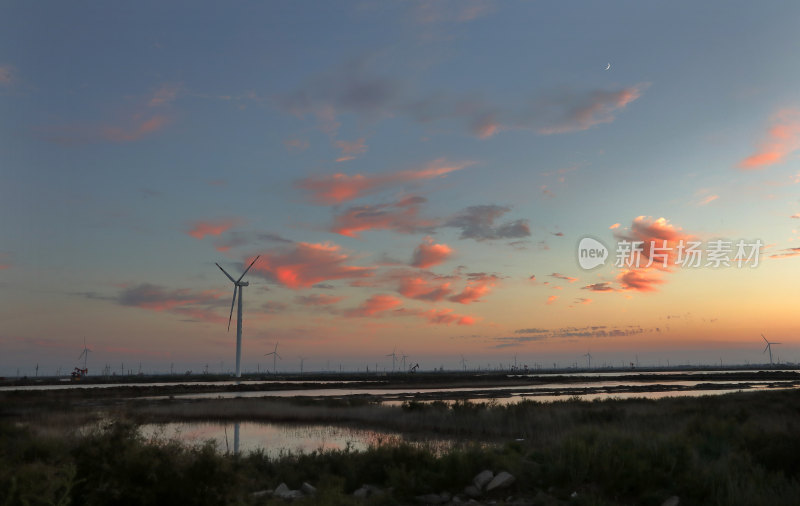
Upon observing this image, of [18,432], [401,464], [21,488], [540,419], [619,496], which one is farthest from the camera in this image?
[540,419]

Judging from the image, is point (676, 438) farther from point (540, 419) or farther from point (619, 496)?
point (540, 419)

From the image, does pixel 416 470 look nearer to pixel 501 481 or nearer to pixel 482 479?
pixel 482 479

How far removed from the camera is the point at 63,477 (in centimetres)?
927

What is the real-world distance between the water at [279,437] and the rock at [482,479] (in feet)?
29.6

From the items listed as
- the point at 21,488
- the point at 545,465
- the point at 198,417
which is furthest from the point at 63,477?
the point at 198,417

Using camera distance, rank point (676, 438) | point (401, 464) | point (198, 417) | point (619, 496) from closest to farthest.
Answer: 1. point (619, 496)
2. point (401, 464)
3. point (676, 438)
4. point (198, 417)

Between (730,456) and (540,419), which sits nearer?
(730,456)

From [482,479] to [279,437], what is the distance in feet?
65.5

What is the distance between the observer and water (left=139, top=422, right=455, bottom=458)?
88.7 ft

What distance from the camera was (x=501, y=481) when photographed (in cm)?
1514

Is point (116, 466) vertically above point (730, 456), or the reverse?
point (116, 466)

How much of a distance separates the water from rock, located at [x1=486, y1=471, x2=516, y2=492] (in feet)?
31.0

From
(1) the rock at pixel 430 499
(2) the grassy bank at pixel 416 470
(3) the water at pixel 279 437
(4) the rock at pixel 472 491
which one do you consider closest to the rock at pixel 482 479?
(4) the rock at pixel 472 491

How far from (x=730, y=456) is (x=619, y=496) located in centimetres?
453
